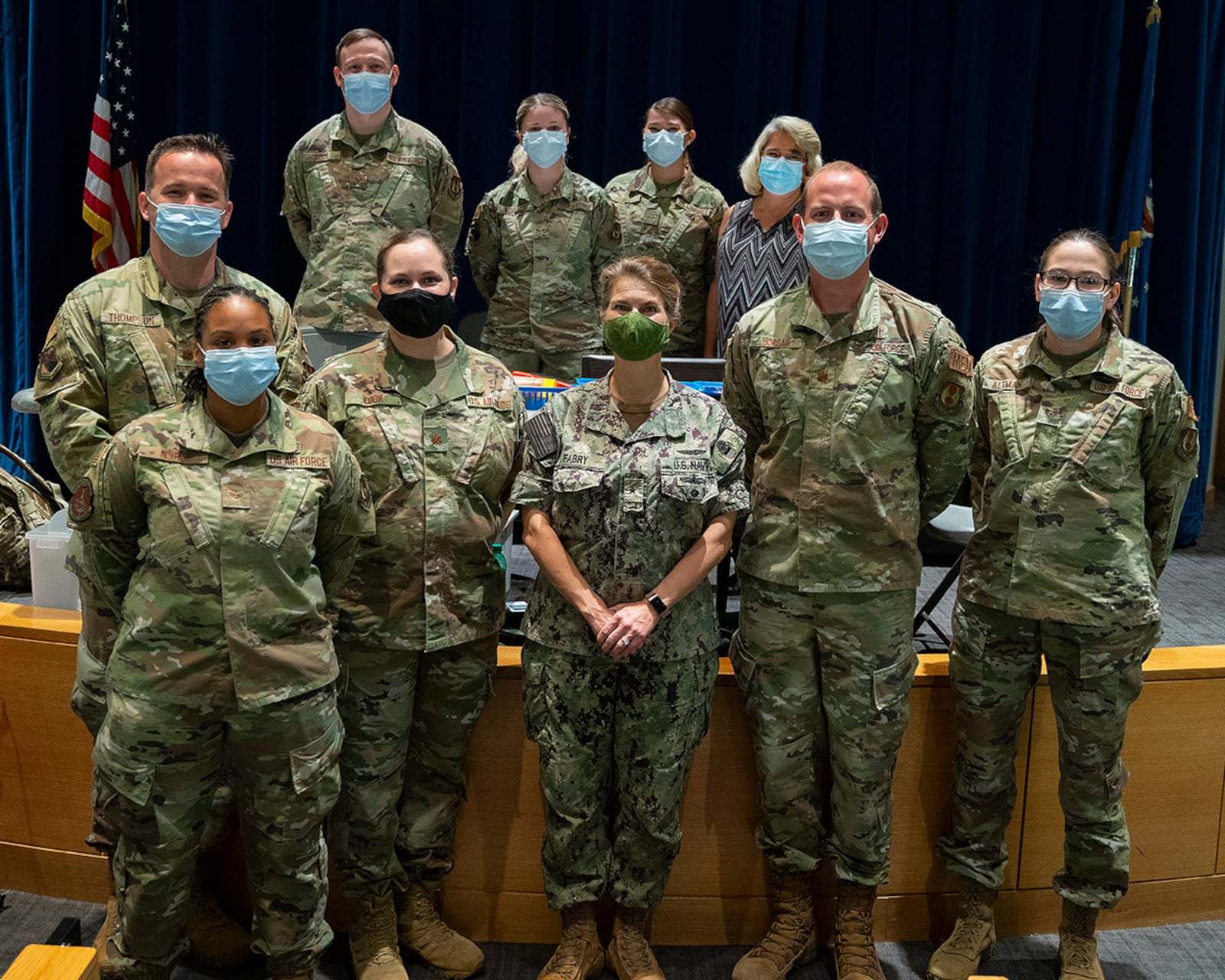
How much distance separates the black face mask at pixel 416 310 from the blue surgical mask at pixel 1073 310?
4.51 ft

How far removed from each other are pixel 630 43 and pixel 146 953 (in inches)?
183

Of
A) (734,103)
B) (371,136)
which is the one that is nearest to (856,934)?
(371,136)

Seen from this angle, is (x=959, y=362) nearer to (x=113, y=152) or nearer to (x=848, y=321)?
(x=848, y=321)

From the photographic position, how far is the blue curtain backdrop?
574 cm

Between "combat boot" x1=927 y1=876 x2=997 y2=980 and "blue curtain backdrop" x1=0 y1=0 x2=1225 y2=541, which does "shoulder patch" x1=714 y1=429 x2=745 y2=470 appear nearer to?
"combat boot" x1=927 y1=876 x2=997 y2=980

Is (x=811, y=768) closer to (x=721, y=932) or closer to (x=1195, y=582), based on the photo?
(x=721, y=932)

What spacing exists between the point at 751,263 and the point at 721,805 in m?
1.72

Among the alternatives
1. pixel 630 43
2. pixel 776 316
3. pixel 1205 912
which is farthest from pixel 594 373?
pixel 630 43

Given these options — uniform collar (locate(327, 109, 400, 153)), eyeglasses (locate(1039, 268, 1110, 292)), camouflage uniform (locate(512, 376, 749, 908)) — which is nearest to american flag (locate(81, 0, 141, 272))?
uniform collar (locate(327, 109, 400, 153))

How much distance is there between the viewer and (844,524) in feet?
9.08

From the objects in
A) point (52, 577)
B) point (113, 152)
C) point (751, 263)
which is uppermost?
point (113, 152)

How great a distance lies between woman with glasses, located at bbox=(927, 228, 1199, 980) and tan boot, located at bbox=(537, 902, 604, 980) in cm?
87

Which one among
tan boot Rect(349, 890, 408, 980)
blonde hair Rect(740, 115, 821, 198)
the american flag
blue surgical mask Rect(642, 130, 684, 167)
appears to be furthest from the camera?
the american flag

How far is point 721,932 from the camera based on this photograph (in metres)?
3.21
